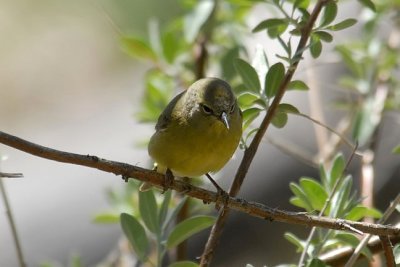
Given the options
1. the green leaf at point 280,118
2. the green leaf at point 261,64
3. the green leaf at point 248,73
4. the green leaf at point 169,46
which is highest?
the green leaf at point 169,46

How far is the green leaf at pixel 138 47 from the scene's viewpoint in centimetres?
406

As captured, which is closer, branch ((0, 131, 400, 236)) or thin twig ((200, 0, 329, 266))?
branch ((0, 131, 400, 236))

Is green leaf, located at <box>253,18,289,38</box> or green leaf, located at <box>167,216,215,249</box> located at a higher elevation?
green leaf, located at <box>253,18,289,38</box>

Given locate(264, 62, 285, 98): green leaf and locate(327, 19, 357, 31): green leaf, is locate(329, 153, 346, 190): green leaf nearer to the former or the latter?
locate(264, 62, 285, 98): green leaf

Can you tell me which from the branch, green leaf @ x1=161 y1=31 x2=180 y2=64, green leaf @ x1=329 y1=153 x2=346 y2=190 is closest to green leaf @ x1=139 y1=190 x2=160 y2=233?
the branch

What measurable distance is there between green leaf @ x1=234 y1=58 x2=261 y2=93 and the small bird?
0.38 metres

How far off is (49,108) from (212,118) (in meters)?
6.56

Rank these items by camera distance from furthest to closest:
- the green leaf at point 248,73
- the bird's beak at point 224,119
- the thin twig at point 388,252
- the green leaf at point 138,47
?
the green leaf at point 138,47, the bird's beak at point 224,119, the green leaf at point 248,73, the thin twig at point 388,252

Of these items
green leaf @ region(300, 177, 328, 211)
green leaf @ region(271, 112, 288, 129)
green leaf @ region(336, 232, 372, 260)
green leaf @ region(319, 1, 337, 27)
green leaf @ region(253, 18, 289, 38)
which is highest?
green leaf @ region(253, 18, 289, 38)

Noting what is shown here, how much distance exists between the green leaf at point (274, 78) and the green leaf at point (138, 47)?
4.48 feet

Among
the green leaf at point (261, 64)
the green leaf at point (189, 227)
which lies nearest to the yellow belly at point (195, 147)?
the green leaf at point (261, 64)

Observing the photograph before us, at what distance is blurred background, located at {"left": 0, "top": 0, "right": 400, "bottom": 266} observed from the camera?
5180 millimetres

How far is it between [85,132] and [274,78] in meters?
5.38

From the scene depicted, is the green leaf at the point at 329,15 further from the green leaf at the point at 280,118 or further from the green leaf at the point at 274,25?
the green leaf at the point at 280,118
